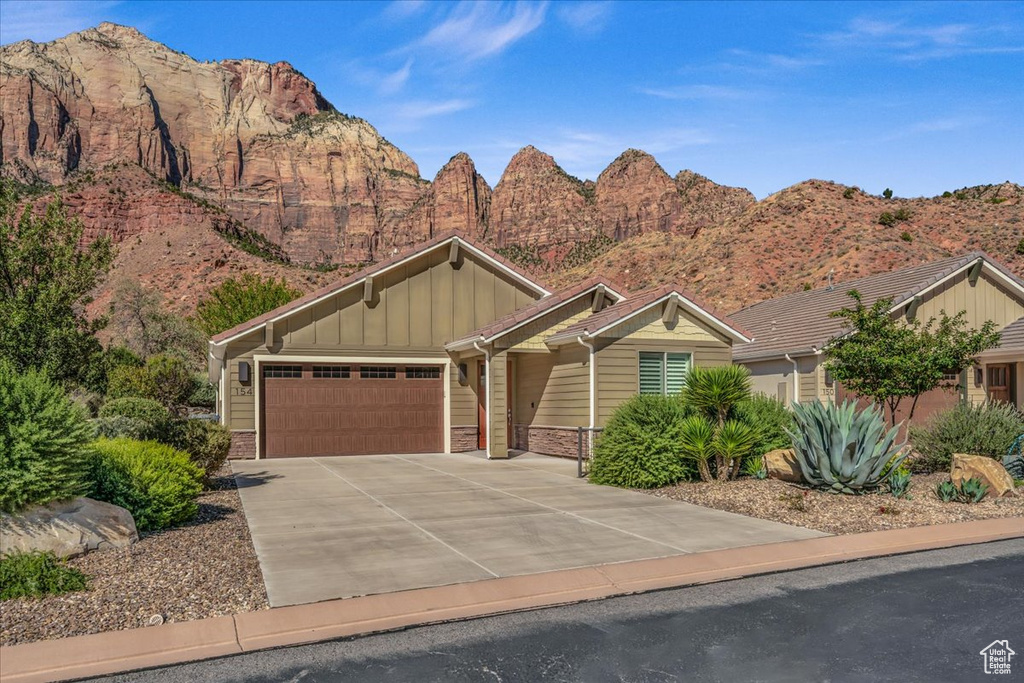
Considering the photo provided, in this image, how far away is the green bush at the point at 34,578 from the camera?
7160mm

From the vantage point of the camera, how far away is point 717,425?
49.9 ft

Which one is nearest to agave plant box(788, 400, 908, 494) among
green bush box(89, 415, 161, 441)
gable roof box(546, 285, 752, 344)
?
gable roof box(546, 285, 752, 344)

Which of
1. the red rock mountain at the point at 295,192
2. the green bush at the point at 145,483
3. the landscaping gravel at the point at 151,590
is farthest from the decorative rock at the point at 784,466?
the red rock mountain at the point at 295,192

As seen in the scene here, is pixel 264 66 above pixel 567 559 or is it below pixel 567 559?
above

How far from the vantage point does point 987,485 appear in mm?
12898

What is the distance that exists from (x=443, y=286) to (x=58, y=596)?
1651 cm

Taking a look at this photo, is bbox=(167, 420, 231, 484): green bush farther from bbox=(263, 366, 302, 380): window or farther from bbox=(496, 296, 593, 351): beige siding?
bbox=(496, 296, 593, 351): beige siding

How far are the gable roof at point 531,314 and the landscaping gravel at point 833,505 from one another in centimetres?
730

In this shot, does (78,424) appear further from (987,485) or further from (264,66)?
(264,66)

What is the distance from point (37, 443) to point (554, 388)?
45.1ft

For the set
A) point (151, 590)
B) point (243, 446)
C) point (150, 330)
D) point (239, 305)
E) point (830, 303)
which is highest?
point (239, 305)

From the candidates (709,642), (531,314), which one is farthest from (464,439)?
(709,642)

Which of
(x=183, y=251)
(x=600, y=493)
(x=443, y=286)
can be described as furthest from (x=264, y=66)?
(x=600, y=493)

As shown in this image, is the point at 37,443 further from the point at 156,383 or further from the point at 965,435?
the point at 156,383
